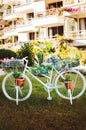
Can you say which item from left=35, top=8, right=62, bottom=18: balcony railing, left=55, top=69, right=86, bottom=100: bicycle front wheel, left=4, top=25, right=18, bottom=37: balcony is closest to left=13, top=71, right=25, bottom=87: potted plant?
left=55, top=69, right=86, bottom=100: bicycle front wheel

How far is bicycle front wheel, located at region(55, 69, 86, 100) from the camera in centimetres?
1043

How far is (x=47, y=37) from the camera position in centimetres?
4959

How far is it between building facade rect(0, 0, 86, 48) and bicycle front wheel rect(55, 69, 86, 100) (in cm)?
3257

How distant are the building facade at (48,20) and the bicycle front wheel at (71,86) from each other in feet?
107

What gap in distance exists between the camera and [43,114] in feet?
30.4

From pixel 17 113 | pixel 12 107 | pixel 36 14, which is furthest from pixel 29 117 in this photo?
pixel 36 14

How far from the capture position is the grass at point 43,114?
8.27 m

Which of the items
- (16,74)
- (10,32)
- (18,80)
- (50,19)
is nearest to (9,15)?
→ (10,32)

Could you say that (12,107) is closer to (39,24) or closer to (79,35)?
(79,35)

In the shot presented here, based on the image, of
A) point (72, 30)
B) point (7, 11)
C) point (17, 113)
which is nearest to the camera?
point (17, 113)

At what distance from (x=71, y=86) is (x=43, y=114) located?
136 cm

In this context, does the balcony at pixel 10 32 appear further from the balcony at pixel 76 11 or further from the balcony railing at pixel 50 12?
the balcony at pixel 76 11

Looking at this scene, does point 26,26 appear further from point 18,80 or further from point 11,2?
point 18,80

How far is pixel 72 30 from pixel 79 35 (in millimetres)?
3428
